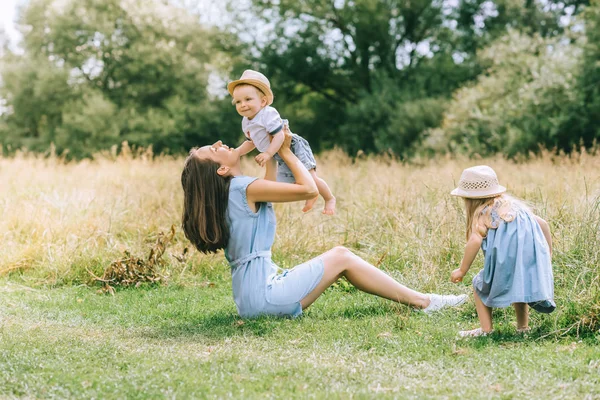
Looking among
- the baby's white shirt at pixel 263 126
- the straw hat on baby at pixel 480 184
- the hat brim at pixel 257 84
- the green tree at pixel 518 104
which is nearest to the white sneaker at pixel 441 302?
the straw hat on baby at pixel 480 184

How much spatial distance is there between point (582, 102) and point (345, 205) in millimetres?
9123

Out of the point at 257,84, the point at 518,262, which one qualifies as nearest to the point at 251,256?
the point at 257,84

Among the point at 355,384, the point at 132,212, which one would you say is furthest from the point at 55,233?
the point at 355,384

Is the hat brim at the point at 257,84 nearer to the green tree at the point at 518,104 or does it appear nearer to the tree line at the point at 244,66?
Result: the green tree at the point at 518,104

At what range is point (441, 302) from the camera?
5039mm

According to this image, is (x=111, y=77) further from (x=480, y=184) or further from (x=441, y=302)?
(x=480, y=184)

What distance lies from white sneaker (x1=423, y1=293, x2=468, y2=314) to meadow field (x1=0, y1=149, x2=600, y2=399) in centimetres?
8

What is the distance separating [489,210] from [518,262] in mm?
365

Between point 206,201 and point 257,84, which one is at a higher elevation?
point 257,84

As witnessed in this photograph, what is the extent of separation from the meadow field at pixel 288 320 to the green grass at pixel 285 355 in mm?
13

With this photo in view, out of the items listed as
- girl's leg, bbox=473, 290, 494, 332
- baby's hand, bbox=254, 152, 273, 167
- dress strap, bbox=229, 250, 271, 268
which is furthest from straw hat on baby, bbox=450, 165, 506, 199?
dress strap, bbox=229, 250, 271, 268

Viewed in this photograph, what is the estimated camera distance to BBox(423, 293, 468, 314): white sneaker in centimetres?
499

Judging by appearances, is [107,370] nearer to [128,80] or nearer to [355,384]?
[355,384]

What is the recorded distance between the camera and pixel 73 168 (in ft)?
42.2
